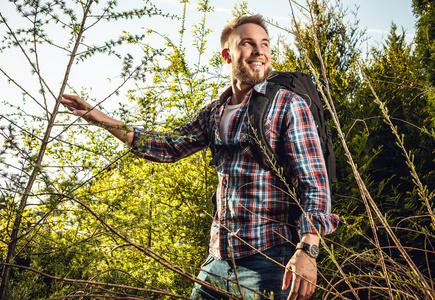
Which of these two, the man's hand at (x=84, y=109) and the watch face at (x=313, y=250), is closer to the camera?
the watch face at (x=313, y=250)

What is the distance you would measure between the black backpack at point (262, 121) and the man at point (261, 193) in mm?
45

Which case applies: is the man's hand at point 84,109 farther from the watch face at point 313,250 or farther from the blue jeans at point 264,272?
the watch face at point 313,250

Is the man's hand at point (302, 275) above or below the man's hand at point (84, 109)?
below

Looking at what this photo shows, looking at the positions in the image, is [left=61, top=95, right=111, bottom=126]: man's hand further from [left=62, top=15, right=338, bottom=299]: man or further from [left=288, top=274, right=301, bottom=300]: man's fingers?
[left=288, top=274, right=301, bottom=300]: man's fingers

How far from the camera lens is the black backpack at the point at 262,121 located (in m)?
1.91

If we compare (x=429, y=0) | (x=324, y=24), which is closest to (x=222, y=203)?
(x=324, y=24)

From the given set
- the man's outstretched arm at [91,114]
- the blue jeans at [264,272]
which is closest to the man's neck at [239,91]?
the man's outstretched arm at [91,114]

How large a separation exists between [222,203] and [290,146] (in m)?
0.54

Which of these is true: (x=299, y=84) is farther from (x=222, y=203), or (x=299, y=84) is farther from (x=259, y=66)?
(x=222, y=203)

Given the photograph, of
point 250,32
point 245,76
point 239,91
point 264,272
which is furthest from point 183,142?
point 264,272

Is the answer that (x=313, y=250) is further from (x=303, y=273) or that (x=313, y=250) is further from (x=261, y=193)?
(x=261, y=193)

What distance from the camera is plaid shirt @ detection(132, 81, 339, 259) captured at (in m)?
1.80

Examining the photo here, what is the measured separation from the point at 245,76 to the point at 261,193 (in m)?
0.85

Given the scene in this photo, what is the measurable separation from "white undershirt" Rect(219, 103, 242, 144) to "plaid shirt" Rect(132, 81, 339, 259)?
0.18ft
